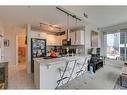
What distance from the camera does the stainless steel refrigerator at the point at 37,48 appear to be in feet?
15.9

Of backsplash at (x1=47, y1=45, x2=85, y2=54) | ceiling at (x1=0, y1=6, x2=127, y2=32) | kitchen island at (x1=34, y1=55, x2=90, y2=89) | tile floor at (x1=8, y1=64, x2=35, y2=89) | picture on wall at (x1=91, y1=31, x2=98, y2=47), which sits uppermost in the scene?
ceiling at (x1=0, y1=6, x2=127, y2=32)

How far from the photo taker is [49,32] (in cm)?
677

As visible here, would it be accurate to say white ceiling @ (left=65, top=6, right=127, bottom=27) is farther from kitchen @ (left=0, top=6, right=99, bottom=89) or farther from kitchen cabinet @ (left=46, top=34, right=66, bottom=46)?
kitchen cabinet @ (left=46, top=34, right=66, bottom=46)

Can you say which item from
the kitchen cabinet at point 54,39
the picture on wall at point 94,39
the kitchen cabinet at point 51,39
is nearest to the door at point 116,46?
the picture on wall at point 94,39

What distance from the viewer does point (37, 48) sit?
5051 millimetres

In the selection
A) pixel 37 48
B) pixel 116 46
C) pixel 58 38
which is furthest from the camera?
pixel 58 38

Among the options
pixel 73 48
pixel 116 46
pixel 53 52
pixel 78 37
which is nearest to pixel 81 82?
pixel 53 52

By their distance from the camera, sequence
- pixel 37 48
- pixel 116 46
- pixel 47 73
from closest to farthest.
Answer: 1. pixel 47 73
2. pixel 37 48
3. pixel 116 46

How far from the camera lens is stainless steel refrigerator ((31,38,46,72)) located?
4.86m

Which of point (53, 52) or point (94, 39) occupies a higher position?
point (94, 39)

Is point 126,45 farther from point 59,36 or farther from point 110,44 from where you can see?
point 59,36

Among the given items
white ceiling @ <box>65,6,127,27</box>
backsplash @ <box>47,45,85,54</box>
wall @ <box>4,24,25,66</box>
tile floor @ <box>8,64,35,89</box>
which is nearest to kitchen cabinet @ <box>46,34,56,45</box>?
backsplash @ <box>47,45,85,54</box>

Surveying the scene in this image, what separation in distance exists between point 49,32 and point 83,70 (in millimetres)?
3566

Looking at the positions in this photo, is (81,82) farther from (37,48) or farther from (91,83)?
(37,48)
